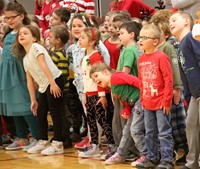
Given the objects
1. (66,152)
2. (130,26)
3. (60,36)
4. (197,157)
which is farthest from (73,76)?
(197,157)

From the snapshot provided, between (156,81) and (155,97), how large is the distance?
13cm

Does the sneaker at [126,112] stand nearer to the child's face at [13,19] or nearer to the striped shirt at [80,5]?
the child's face at [13,19]

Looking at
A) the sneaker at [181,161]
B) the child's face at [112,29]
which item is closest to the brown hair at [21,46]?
the child's face at [112,29]

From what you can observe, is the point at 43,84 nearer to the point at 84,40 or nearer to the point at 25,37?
the point at 25,37

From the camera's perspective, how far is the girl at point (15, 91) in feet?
22.0

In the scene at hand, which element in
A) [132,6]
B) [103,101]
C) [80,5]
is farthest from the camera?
[80,5]

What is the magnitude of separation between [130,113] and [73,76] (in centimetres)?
161

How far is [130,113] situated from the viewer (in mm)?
5523

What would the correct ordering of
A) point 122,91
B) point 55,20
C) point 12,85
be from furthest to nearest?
point 55,20 → point 12,85 → point 122,91

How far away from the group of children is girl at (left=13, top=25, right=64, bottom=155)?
1 cm

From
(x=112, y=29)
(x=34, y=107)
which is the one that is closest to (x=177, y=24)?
(x=112, y=29)

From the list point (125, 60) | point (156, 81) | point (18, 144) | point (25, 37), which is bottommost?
point (18, 144)

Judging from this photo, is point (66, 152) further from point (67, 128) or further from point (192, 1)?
point (192, 1)

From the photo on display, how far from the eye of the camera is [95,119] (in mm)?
6055
